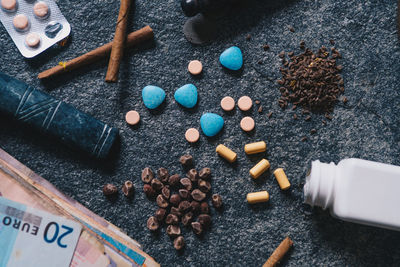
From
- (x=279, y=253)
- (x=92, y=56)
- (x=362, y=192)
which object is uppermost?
(x=92, y=56)

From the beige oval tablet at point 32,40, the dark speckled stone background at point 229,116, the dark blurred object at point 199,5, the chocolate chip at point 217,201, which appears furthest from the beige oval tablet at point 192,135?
the beige oval tablet at point 32,40

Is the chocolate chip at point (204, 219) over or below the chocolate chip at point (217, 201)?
below

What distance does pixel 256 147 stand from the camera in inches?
29.2

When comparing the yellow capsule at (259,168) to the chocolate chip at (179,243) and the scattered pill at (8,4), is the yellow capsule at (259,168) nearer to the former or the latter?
the chocolate chip at (179,243)

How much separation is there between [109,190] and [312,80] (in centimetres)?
44

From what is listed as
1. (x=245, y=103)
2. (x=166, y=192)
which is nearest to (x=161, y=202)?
(x=166, y=192)

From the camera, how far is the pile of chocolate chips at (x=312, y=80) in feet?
2.41

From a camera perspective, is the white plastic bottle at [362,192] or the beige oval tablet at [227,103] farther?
the beige oval tablet at [227,103]

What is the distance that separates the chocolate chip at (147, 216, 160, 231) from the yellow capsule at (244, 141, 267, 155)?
0.22 metres

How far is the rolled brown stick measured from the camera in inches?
29.5

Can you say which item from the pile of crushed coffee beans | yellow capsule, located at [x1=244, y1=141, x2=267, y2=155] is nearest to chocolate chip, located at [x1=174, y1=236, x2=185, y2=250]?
the pile of crushed coffee beans

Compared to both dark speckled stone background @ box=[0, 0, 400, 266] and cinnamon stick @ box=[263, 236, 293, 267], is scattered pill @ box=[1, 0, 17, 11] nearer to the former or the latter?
dark speckled stone background @ box=[0, 0, 400, 266]

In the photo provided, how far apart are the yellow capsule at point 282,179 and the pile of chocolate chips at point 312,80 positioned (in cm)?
13

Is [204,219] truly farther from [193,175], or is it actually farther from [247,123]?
[247,123]
